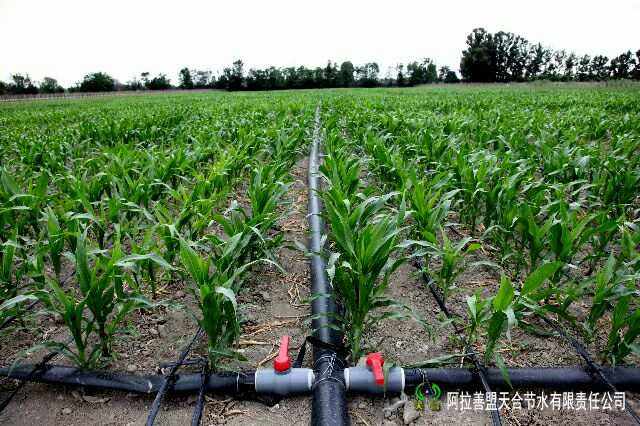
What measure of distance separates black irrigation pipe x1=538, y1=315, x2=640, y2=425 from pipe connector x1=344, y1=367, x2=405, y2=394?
0.80 metres

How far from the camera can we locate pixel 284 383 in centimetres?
153

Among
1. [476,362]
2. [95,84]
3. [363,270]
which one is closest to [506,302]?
[476,362]

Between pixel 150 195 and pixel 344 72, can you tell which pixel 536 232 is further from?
pixel 344 72

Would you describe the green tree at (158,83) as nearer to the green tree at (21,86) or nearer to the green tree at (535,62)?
the green tree at (21,86)

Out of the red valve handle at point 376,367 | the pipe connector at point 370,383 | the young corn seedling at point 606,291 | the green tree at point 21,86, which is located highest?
the green tree at point 21,86

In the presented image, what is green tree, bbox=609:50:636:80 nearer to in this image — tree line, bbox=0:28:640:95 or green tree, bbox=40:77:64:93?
tree line, bbox=0:28:640:95

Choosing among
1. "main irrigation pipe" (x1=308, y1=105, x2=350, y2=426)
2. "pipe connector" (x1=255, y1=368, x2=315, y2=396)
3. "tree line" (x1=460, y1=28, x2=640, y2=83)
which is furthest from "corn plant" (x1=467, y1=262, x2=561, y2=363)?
"tree line" (x1=460, y1=28, x2=640, y2=83)

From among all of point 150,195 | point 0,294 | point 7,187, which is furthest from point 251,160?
point 0,294

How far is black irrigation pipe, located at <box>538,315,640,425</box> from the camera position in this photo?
1.43 metres

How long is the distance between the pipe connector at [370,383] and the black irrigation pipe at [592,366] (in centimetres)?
80

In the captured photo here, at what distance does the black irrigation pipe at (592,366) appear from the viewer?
143 cm

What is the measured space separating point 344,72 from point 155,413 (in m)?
62.8

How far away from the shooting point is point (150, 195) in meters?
2.90

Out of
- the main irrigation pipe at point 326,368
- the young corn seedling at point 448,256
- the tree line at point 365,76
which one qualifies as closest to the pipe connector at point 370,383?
the main irrigation pipe at point 326,368
